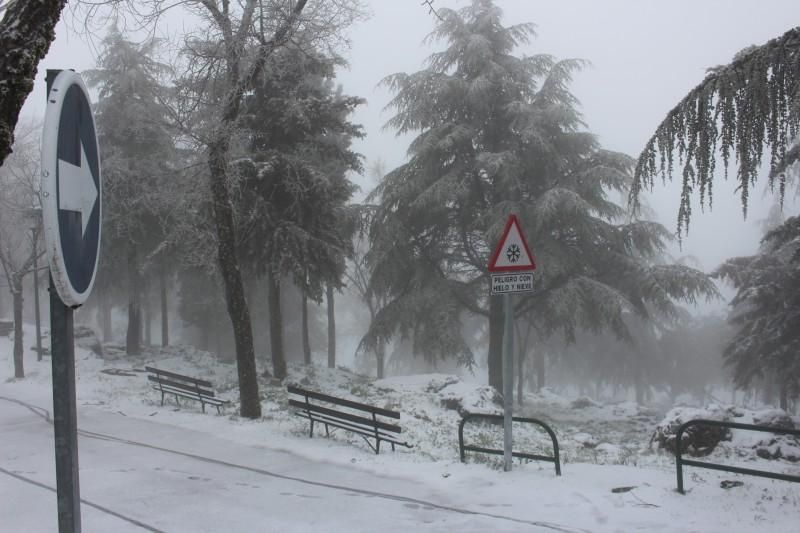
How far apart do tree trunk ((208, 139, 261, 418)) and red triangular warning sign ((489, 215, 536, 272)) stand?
6.60 metres

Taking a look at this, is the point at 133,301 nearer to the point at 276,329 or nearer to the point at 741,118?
the point at 276,329

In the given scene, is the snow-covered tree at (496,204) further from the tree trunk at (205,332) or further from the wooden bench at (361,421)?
the tree trunk at (205,332)

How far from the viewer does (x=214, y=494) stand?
7.39 metres

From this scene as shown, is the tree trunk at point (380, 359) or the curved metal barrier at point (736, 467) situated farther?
the tree trunk at point (380, 359)

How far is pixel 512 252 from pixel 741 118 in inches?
122

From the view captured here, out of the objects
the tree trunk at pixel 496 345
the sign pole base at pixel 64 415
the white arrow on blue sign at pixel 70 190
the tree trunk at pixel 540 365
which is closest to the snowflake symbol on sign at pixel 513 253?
the white arrow on blue sign at pixel 70 190

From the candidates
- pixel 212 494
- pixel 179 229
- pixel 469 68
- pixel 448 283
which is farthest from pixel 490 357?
pixel 212 494

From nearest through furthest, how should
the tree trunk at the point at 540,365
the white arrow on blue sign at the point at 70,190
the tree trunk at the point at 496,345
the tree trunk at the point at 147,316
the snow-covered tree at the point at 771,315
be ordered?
the white arrow on blue sign at the point at 70,190, the snow-covered tree at the point at 771,315, the tree trunk at the point at 496,345, the tree trunk at the point at 147,316, the tree trunk at the point at 540,365

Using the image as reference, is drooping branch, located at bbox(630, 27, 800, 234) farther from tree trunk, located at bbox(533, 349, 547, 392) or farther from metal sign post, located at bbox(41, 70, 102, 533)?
tree trunk, located at bbox(533, 349, 547, 392)

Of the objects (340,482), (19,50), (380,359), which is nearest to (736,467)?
(340,482)

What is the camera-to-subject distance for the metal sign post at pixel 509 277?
8.09 m

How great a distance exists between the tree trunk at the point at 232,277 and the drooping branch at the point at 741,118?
28.3 ft

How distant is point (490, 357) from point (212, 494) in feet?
51.6

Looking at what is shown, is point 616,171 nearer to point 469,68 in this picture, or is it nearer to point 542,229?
point 542,229
